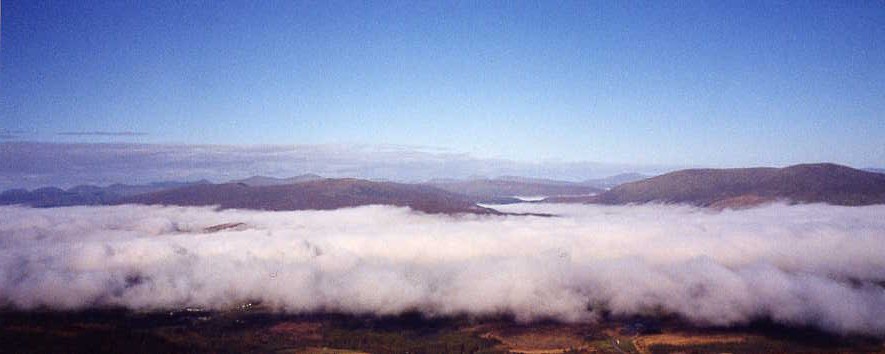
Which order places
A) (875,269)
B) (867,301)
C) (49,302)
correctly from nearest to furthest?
(867,301)
(49,302)
(875,269)

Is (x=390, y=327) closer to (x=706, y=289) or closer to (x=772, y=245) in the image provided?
(x=706, y=289)

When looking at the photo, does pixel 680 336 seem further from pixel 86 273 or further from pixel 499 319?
pixel 86 273

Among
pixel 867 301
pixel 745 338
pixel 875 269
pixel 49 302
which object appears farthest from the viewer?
pixel 875 269

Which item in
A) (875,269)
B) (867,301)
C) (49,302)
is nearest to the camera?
(867,301)

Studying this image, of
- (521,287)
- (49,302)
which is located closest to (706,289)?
(521,287)

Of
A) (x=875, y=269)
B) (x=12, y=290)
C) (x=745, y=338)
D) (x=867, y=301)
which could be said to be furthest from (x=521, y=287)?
(x=12, y=290)

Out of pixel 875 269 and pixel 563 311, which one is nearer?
pixel 563 311

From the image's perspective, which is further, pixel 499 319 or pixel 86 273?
pixel 86 273

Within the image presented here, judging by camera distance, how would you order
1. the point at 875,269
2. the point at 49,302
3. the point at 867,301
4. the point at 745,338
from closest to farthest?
the point at 745,338, the point at 867,301, the point at 49,302, the point at 875,269

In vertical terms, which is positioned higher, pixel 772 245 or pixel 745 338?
pixel 772 245
